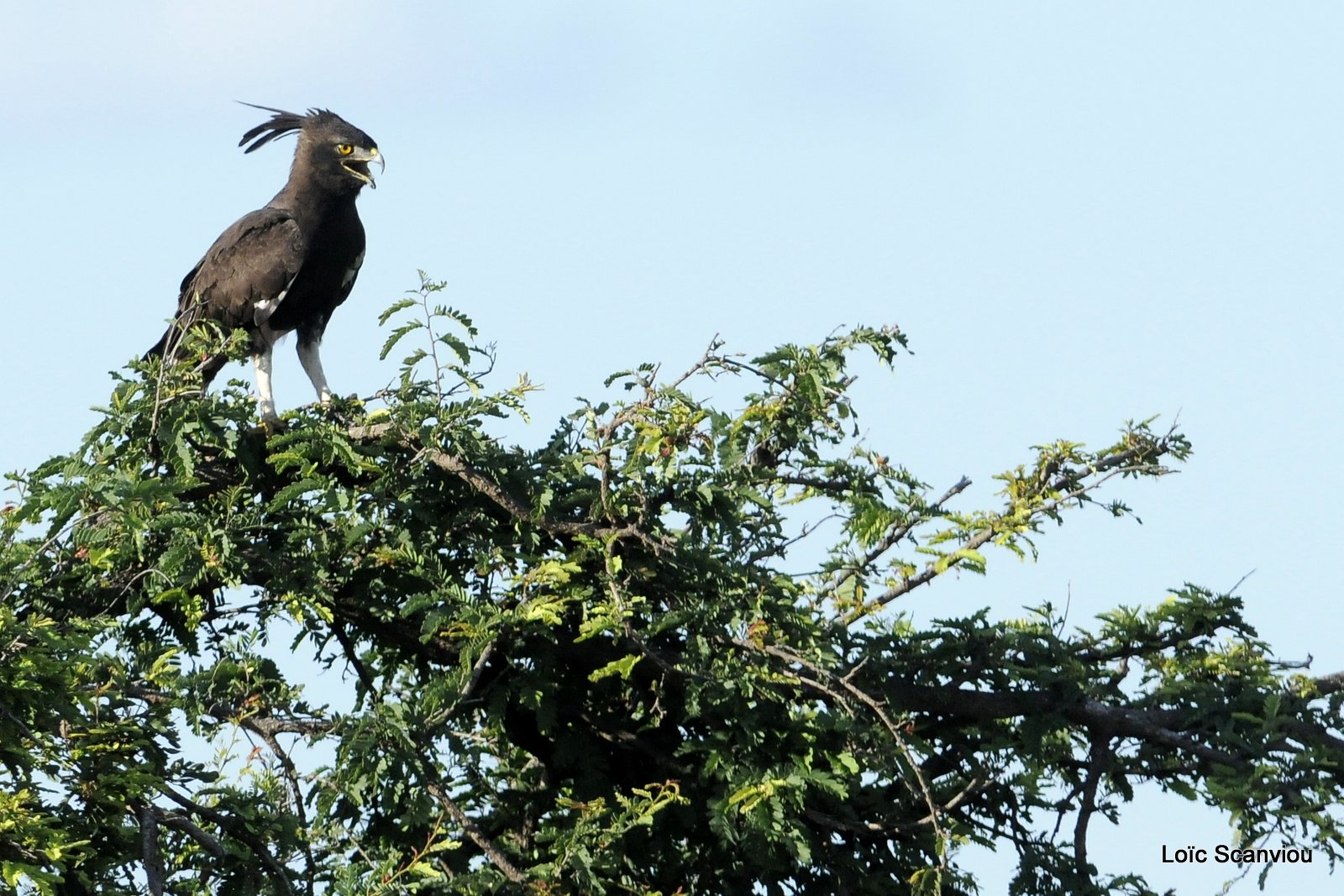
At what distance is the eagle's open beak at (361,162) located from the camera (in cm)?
813

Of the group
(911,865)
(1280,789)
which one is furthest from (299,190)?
(1280,789)

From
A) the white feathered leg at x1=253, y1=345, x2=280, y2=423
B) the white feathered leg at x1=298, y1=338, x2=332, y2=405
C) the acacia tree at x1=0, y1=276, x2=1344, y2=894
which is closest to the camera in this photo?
the acacia tree at x1=0, y1=276, x2=1344, y2=894

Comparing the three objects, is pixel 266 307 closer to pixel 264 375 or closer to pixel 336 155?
pixel 264 375

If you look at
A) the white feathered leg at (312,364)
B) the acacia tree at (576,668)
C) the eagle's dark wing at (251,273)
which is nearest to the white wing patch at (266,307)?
the eagle's dark wing at (251,273)

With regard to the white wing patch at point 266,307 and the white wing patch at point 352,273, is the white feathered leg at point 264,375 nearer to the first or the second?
the white wing patch at point 266,307

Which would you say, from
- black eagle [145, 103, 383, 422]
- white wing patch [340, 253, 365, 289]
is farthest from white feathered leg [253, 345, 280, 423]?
white wing patch [340, 253, 365, 289]

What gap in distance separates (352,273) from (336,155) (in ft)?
2.04

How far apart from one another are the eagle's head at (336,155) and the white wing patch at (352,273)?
0.34 m

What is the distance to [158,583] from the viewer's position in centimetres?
509

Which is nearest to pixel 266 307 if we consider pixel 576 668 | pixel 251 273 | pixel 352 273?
pixel 251 273

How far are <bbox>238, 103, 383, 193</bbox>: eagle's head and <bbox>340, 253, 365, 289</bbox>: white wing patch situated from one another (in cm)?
34

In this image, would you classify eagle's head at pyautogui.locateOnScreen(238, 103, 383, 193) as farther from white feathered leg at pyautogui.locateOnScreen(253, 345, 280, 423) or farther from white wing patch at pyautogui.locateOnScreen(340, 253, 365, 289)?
white feathered leg at pyautogui.locateOnScreen(253, 345, 280, 423)

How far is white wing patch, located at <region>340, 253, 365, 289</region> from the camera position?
317 inches

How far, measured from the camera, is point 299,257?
25.1 ft
